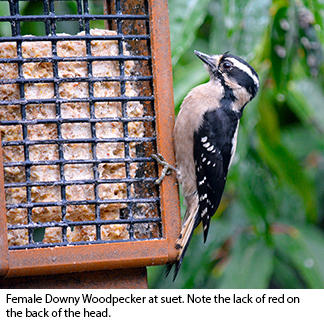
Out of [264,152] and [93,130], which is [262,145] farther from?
[93,130]

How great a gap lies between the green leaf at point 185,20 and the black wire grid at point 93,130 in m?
0.21

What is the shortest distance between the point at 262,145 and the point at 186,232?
3.56 feet

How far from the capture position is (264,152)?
14.1ft

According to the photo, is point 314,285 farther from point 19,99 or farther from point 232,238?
point 19,99

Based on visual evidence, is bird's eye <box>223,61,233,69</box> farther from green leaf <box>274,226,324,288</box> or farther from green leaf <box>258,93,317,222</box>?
green leaf <box>274,226,324,288</box>

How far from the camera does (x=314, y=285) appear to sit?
428 cm

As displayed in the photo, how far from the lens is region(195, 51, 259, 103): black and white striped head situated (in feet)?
12.7

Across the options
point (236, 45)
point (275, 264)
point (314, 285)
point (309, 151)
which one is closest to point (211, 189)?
point (236, 45)

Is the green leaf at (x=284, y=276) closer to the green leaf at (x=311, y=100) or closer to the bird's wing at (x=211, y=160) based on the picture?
the green leaf at (x=311, y=100)

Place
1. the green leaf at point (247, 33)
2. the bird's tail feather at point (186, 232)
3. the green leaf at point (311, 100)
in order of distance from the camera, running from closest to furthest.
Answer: the bird's tail feather at point (186, 232), the green leaf at point (247, 33), the green leaf at point (311, 100)

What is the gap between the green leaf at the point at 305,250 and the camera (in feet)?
14.5

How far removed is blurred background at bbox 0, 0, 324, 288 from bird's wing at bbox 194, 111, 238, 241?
0.36 feet

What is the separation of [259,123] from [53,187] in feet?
5.64

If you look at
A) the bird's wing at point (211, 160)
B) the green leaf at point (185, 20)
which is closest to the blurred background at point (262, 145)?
the green leaf at point (185, 20)
